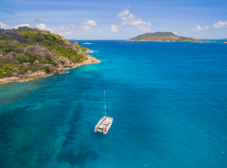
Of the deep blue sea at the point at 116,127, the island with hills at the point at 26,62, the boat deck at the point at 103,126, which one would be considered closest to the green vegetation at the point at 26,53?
the island with hills at the point at 26,62

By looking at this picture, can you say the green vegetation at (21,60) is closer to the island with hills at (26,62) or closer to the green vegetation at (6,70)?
the island with hills at (26,62)

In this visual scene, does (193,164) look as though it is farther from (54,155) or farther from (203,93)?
(203,93)

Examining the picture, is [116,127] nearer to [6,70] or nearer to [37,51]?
[6,70]

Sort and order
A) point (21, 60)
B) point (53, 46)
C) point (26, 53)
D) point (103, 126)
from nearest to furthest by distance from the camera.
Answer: point (103, 126), point (21, 60), point (26, 53), point (53, 46)

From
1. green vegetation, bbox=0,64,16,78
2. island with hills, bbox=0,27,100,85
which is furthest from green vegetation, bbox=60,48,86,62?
green vegetation, bbox=0,64,16,78

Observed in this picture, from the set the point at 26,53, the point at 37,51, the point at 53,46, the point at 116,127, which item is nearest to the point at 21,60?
the point at 26,53

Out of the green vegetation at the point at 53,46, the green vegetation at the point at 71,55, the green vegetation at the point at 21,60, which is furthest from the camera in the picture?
the green vegetation at the point at 71,55
